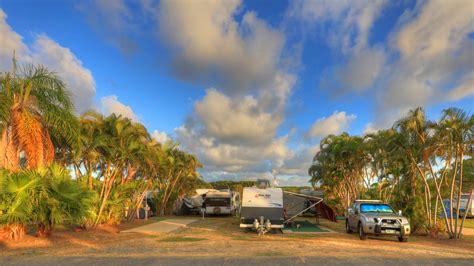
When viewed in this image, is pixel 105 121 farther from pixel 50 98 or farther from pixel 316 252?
pixel 316 252

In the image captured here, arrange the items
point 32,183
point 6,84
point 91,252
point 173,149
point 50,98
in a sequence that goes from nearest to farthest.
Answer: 1. point 91,252
2. point 32,183
3. point 6,84
4. point 50,98
5. point 173,149

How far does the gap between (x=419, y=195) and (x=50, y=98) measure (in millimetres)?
18230

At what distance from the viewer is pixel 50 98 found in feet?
47.2

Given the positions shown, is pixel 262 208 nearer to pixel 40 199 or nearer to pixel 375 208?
pixel 375 208

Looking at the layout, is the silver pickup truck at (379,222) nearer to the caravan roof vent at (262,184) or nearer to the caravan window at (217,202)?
the caravan roof vent at (262,184)

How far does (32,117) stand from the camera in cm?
1352

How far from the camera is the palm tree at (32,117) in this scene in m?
13.3

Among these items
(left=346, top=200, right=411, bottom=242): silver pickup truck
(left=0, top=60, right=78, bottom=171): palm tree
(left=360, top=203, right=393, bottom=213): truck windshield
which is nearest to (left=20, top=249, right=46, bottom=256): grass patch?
(left=0, top=60, right=78, bottom=171): palm tree

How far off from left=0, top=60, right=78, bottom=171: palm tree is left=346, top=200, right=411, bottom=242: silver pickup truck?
13.1m

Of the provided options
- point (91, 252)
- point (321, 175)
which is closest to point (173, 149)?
point (321, 175)

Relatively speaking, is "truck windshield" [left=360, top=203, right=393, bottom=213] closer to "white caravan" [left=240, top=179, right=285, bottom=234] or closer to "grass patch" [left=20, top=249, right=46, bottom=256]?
"white caravan" [left=240, top=179, right=285, bottom=234]

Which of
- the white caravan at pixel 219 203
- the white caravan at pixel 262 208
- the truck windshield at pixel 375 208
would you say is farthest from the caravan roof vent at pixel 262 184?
the white caravan at pixel 219 203

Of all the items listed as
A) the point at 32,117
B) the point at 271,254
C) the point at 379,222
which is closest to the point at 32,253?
the point at 32,117

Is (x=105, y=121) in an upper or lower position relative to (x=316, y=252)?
upper
